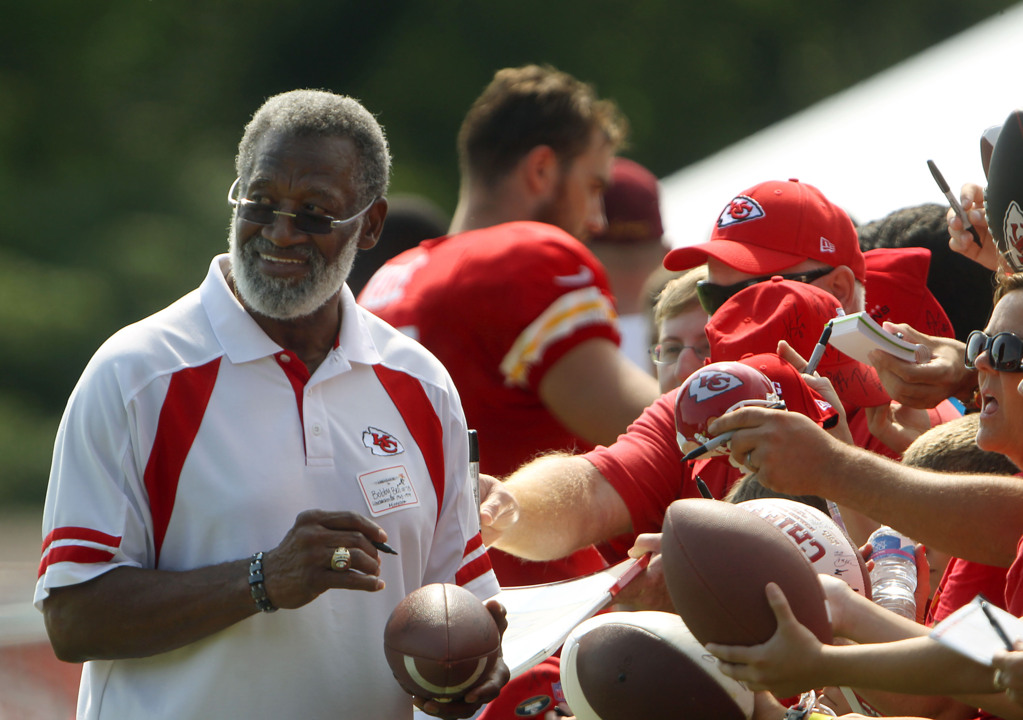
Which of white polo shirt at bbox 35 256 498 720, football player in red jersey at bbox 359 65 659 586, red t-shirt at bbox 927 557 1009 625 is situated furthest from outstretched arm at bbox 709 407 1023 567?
football player in red jersey at bbox 359 65 659 586

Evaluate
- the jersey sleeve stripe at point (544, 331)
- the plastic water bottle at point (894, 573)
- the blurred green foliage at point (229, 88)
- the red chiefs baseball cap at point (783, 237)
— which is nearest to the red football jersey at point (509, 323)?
the jersey sleeve stripe at point (544, 331)

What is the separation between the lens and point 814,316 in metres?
3.49

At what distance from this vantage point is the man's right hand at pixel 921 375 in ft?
10.9

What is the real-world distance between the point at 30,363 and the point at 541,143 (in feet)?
40.5

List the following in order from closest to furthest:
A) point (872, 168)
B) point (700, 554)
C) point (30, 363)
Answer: point (700, 554) → point (872, 168) → point (30, 363)

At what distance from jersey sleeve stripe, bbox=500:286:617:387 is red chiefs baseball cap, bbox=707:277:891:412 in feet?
2.83

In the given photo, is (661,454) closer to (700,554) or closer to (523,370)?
(523,370)

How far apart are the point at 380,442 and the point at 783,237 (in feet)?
4.59

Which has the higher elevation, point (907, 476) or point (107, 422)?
point (107, 422)

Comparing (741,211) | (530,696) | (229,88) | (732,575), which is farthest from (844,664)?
(229,88)

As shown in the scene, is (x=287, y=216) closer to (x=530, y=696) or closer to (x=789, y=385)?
(x=789, y=385)

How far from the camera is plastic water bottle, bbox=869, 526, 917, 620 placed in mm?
3102

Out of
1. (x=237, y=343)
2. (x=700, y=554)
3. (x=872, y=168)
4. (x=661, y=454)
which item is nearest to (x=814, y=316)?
(x=661, y=454)

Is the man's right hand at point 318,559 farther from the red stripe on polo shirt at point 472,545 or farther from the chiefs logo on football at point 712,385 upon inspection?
the chiefs logo on football at point 712,385
